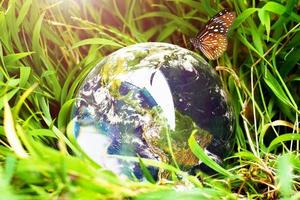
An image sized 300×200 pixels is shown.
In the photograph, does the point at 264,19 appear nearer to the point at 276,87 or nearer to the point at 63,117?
the point at 276,87

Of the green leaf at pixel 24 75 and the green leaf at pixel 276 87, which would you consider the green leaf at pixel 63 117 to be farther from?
the green leaf at pixel 276 87

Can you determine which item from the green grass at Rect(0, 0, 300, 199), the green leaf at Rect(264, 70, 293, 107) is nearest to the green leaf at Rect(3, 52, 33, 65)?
the green grass at Rect(0, 0, 300, 199)

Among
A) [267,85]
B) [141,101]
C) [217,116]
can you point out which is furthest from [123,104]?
[267,85]

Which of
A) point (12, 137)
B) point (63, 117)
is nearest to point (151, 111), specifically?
point (63, 117)

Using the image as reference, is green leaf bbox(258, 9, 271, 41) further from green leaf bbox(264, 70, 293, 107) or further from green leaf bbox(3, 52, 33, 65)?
green leaf bbox(3, 52, 33, 65)

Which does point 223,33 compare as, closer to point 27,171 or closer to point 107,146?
point 107,146

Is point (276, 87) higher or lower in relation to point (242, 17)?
lower
